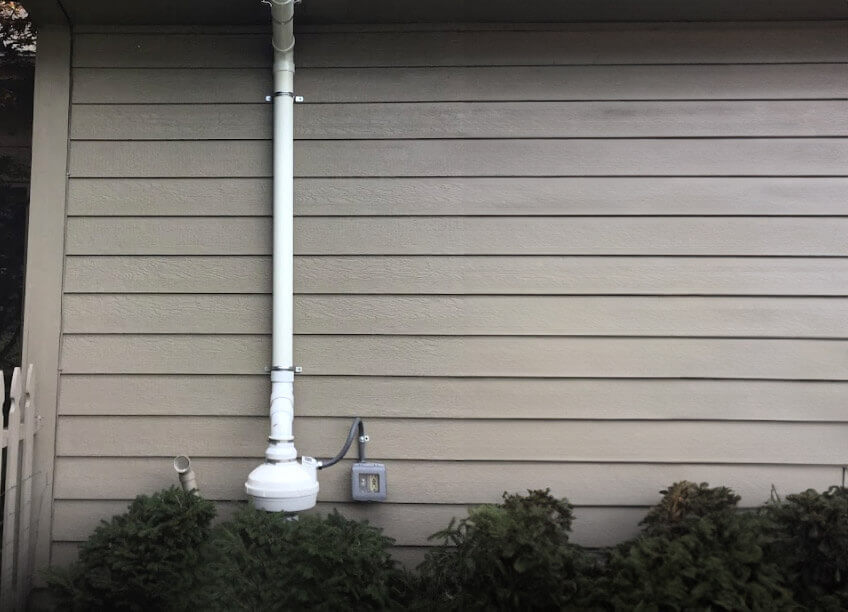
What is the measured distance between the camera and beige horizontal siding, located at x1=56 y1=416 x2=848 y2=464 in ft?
8.29

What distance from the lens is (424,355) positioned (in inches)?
101

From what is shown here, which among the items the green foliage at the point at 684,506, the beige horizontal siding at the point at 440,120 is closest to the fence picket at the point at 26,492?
the beige horizontal siding at the point at 440,120

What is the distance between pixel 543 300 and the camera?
8.43 feet

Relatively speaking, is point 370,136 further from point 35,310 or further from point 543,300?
point 35,310

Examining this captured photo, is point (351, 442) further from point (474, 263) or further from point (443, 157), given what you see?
point (443, 157)

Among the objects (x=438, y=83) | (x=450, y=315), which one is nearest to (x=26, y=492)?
(x=450, y=315)

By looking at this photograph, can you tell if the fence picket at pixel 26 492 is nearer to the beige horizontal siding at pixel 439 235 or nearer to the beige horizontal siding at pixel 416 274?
the beige horizontal siding at pixel 416 274

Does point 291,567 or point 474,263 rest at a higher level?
point 474,263

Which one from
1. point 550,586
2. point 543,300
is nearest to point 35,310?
point 543,300

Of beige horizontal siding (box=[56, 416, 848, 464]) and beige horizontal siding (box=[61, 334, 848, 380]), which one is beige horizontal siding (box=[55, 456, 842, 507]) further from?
beige horizontal siding (box=[61, 334, 848, 380])

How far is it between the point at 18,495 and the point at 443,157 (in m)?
2.17

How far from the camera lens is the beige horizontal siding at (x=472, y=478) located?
2.51 meters

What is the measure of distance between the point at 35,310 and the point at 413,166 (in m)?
1.69

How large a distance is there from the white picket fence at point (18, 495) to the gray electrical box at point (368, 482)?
4.17ft
